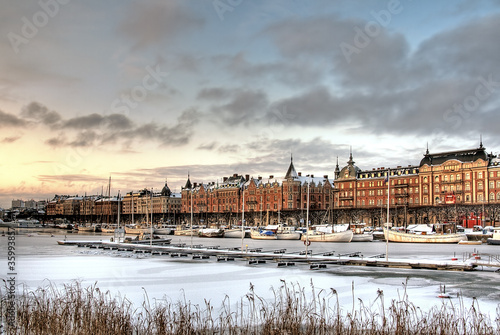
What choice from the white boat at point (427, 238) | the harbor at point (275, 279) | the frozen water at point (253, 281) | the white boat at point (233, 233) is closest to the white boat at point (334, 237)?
the white boat at point (427, 238)

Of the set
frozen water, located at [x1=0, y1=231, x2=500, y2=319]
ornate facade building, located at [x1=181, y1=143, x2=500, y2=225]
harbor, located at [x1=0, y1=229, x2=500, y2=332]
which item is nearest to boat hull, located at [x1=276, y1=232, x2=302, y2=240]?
ornate facade building, located at [x1=181, y1=143, x2=500, y2=225]

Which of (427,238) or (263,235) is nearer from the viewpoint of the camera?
(427,238)

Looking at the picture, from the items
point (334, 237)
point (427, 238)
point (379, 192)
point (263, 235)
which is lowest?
point (263, 235)

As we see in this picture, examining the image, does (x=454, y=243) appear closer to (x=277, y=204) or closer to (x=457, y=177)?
(x=457, y=177)

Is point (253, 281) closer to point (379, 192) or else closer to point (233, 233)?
point (233, 233)

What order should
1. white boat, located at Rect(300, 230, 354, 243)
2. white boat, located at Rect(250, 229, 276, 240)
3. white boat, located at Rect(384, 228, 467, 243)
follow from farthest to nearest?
white boat, located at Rect(250, 229, 276, 240)
white boat, located at Rect(300, 230, 354, 243)
white boat, located at Rect(384, 228, 467, 243)

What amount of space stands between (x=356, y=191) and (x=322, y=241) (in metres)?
63.0

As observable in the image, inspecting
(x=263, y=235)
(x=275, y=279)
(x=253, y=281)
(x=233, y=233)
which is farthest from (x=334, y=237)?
(x=253, y=281)

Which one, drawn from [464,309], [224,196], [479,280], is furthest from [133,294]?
[224,196]

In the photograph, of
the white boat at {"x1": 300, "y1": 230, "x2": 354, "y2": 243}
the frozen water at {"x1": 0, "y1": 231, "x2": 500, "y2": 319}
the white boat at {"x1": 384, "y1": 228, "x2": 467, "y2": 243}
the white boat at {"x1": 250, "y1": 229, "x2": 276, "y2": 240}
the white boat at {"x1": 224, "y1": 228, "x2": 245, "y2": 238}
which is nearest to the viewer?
the frozen water at {"x1": 0, "y1": 231, "x2": 500, "y2": 319}

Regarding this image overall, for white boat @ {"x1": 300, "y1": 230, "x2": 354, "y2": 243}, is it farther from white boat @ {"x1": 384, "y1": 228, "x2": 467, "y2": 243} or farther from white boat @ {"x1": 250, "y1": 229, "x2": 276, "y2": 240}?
white boat @ {"x1": 250, "y1": 229, "x2": 276, "y2": 240}

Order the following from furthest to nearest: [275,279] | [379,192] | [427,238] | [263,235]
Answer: [379,192] < [263,235] < [427,238] < [275,279]

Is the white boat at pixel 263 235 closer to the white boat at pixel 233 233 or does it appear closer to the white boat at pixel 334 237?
the white boat at pixel 233 233

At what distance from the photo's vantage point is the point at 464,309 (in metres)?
17.3
